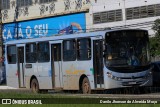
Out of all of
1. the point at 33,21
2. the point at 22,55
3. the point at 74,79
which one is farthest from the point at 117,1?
the point at 74,79

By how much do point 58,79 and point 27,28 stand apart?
1402 inches

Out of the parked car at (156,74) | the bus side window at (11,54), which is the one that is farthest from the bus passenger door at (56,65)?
the parked car at (156,74)

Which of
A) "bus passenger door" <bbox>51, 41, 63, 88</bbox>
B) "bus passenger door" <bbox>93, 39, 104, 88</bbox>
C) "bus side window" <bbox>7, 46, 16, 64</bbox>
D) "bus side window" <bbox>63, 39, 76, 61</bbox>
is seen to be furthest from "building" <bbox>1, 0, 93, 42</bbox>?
"bus passenger door" <bbox>93, 39, 104, 88</bbox>

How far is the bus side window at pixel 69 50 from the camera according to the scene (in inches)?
1048

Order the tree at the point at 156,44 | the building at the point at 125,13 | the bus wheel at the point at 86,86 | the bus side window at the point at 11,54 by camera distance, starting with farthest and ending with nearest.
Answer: the building at the point at 125,13 < the tree at the point at 156,44 < the bus side window at the point at 11,54 < the bus wheel at the point at 86,86

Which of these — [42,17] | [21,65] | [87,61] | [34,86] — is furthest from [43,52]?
[42,17]

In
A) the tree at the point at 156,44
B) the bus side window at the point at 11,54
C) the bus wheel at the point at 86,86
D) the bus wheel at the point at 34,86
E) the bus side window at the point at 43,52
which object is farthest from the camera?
the tree at the point at 156,44

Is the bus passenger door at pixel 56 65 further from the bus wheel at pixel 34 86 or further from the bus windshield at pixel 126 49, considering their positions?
the bus windshield at pixel 126 49

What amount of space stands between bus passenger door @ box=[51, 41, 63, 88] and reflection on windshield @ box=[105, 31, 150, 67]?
4037 mm

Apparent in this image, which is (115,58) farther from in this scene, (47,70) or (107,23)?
(107,23)

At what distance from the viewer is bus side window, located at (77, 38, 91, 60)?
84.1ft

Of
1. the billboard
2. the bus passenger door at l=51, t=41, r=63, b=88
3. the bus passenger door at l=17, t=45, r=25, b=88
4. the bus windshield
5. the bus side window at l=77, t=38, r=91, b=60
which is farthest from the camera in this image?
the billboard

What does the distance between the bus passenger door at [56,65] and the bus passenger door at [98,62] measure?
2.99m

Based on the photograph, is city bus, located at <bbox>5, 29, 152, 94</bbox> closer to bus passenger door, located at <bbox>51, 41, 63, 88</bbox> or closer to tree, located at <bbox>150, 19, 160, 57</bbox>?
bus passenger door, located at <bbox>51, 41, 63, 88</bbox>
